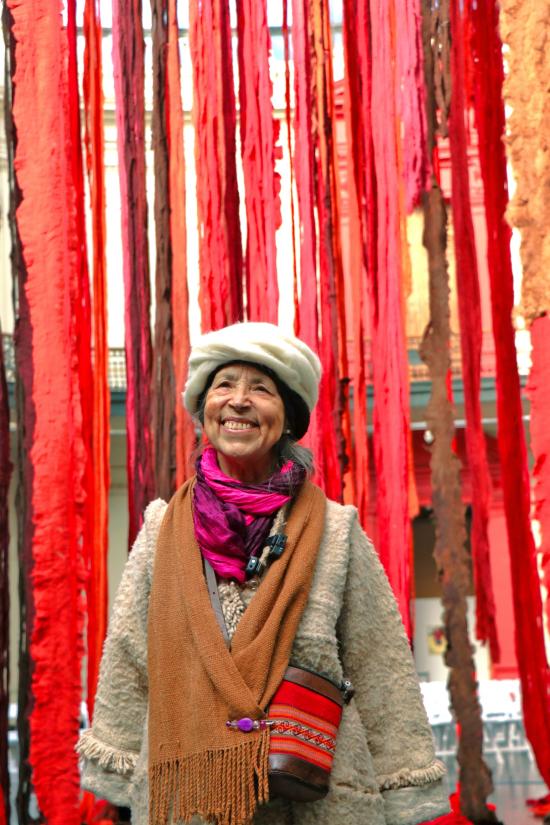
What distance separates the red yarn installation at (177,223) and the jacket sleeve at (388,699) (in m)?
1.42

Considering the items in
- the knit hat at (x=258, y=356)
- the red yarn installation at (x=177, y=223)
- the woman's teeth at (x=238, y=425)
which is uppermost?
the red yarn installation at (x=177, y=223)

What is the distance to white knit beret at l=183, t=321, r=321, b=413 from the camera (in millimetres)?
1502

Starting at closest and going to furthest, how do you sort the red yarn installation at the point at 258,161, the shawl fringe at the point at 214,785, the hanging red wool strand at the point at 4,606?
1. the shawl fringe at the point at 214,785
2. the hanging red wool strand at the point at 4,606
3. the red yarn installation at the point at 258,161

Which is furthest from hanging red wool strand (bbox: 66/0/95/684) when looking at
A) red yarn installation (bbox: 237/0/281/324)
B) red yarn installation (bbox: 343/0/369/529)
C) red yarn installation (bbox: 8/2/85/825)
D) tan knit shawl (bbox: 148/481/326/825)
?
tan knit shawl (bbox: 148/481/326/825)

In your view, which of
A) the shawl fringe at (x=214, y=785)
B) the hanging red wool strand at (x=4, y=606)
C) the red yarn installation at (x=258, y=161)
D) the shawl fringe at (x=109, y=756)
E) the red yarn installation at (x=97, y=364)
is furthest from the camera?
the red yarn installation at (x=258, y=161)

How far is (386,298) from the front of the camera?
294 cm

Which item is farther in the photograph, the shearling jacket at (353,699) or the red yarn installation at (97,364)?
the red yarn installation at (97,364)

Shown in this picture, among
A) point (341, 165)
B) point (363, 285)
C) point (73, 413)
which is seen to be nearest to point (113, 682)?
point (73, 413)

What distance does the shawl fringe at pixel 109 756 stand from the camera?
1.44m

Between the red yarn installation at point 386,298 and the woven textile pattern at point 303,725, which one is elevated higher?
the red yarn installation at point 386,298

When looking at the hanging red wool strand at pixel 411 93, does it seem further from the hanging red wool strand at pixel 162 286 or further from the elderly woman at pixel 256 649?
the elderly woman at pixel 256 649

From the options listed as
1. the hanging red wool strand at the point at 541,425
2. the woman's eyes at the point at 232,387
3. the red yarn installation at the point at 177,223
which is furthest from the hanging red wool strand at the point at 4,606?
the woman's eyes at the point at 232,387

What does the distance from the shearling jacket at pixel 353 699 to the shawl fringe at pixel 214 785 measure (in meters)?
0.05

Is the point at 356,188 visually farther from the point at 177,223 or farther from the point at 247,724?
the point at 247,724
